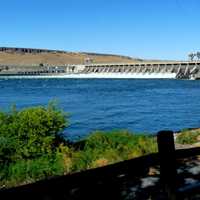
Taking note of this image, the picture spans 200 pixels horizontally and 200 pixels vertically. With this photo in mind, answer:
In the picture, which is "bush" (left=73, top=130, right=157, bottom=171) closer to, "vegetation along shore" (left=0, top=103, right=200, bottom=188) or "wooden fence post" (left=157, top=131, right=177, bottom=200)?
"vegetation along shore" (left=0, top=103, right=200, bottom=188)

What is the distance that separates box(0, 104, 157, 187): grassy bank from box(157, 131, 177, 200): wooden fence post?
18.9 feet

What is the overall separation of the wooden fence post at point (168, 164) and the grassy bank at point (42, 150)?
577 cm

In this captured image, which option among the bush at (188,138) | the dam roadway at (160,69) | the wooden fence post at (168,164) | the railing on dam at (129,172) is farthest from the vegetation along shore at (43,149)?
the dam roadway at (160,69)

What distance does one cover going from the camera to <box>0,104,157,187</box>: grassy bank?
11.8 m

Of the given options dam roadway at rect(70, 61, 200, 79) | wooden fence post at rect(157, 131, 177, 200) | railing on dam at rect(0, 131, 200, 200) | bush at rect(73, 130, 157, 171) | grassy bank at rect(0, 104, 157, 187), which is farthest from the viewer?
dam roadway at rect(70, 61, 200, 79)

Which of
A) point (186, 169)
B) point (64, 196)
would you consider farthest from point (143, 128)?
point (64, 196)

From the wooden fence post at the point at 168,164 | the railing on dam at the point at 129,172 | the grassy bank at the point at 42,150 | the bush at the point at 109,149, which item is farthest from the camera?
the bush at the point at 109,149

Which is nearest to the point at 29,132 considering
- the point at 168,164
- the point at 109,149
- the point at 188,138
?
the point at 109,149

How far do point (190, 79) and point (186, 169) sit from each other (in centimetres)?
14161

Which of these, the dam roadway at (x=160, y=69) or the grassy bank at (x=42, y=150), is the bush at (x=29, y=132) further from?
the dam roadway at (x=160, y=69)

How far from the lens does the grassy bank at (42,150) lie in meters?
11.8

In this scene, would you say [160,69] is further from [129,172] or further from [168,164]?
[168,164]

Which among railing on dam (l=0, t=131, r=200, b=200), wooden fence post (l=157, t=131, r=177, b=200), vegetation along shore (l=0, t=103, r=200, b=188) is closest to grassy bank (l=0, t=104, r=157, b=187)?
vegetation along shore (l=0, t=103, r=200, b=188)

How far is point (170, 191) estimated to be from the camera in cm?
627
